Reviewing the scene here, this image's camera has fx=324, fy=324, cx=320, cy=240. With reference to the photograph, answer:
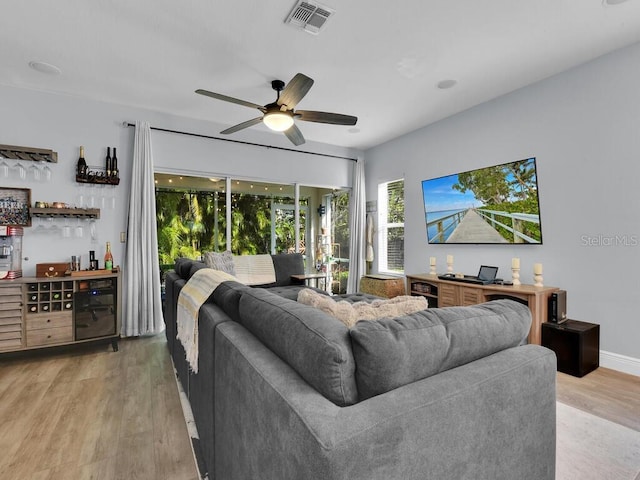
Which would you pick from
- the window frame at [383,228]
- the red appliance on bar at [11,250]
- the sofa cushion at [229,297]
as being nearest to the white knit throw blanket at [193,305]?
the sofa cushion at [229,297]

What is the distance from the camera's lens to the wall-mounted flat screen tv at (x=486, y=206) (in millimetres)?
3395

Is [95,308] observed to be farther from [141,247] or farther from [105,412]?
[105,412]

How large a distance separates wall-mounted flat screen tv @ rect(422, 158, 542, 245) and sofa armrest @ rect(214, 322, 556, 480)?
105 inches

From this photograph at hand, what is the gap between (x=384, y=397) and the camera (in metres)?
0.81

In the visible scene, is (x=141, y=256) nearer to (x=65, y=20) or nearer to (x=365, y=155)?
(x=65, y=20)

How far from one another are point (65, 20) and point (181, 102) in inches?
56.5

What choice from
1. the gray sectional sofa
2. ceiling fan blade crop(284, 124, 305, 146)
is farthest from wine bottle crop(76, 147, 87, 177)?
the gray sectional sofa

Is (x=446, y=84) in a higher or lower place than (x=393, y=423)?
higher

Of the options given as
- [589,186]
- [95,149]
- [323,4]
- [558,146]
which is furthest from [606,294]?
[95,149]

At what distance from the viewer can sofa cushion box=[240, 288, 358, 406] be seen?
813 millimetres

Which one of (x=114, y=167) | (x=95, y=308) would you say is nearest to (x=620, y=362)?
(x=95, y=308)

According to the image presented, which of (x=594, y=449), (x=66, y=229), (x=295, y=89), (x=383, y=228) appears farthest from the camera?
(x=383, y=228)

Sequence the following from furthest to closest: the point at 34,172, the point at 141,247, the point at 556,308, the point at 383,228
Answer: the point at 383,228, the point at 141,247, the point at 34,172, the point at 556,308

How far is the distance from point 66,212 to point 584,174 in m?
5.13
